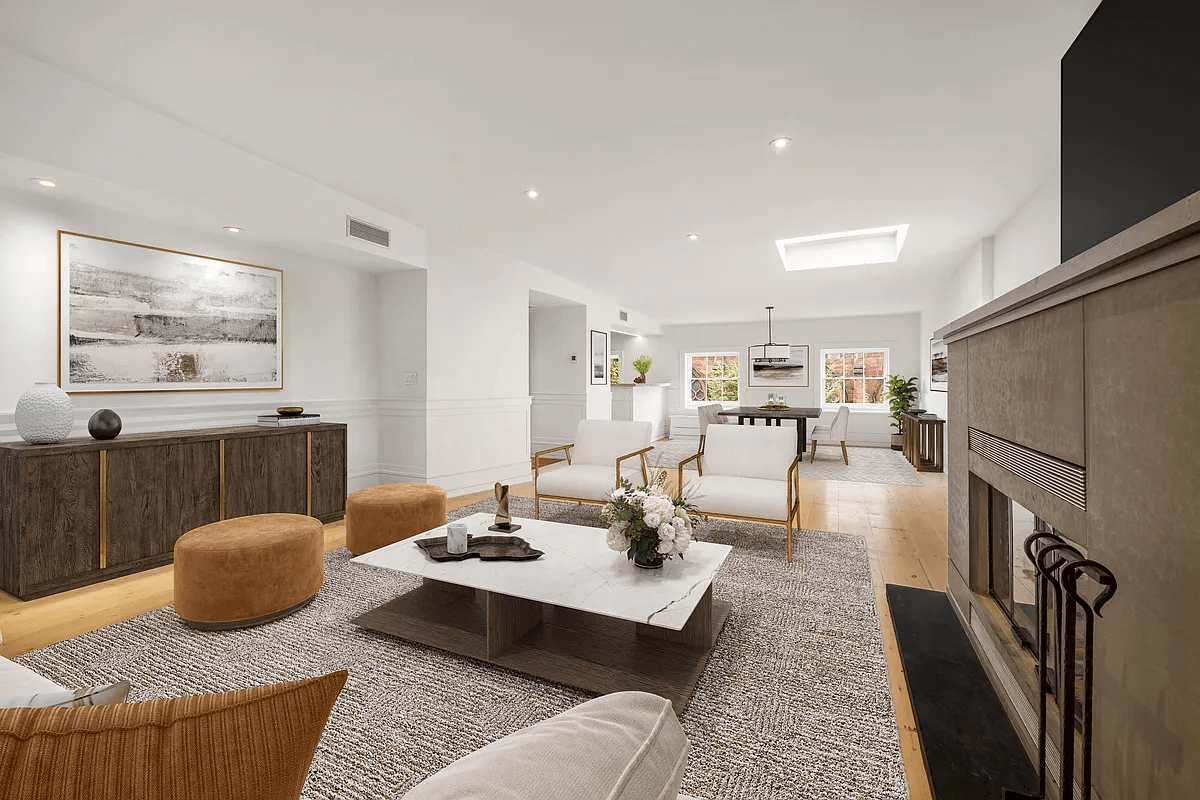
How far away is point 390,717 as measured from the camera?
1.74 m

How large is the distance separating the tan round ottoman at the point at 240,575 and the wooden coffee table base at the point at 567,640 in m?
0.43

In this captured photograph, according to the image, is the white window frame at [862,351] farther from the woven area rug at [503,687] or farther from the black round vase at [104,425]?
the black round vase at [104,425]

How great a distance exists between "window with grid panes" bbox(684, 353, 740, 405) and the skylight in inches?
192

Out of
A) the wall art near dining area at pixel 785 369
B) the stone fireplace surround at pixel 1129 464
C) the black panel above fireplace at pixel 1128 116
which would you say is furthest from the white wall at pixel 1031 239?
the wall art near dining area at pixel 785 369

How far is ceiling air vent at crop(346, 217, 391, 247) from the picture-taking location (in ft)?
13.5

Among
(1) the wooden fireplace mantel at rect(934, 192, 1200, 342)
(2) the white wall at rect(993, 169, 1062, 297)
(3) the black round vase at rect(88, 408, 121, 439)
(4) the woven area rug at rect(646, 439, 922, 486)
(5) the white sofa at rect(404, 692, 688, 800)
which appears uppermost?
(2) the white wall at rect(993, 169, 1062, 297)

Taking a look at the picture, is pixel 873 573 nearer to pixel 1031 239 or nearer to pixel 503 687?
pixel 503 687

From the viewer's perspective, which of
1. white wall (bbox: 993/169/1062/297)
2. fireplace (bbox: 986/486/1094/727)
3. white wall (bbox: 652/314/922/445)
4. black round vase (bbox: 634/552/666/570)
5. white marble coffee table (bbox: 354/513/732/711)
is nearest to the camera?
fireplace (bbox: 986/486/1094/727)

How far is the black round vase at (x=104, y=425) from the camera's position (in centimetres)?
296

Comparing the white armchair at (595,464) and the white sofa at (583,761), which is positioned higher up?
the white sofa at (583,761)

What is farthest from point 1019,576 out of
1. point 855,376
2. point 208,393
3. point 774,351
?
point 855,376

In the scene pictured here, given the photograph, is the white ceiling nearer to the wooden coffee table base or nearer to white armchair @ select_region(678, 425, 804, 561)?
white armchair @ select_region(678, 425, 804, 561)

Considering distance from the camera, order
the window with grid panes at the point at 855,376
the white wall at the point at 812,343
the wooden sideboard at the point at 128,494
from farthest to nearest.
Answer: the window with grid panes at the point at 855,376 → the white wall at the point at 812,343 → the wooden sideboard at the point at 128,494

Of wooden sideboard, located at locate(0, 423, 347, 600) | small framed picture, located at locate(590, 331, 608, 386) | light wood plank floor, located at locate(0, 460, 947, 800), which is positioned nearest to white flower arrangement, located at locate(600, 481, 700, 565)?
light wood plank floor, located at locate(0, 460, 947, 800)
